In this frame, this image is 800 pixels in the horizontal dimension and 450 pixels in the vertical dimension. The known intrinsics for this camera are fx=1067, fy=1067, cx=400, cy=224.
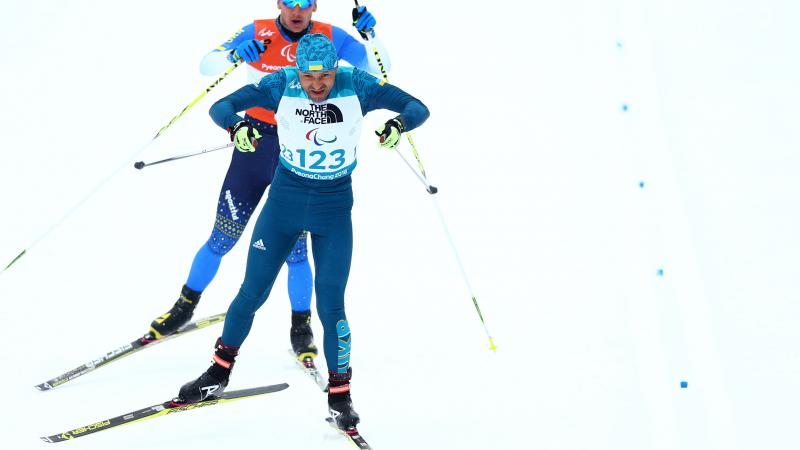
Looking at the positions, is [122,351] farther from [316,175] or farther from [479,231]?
[479,231]

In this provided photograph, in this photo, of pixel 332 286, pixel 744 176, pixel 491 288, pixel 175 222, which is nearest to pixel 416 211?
pixel 491 288

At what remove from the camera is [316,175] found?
497cm

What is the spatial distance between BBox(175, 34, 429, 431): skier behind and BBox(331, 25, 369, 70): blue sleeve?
0.80 m

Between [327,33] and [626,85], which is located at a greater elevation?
[327,33]

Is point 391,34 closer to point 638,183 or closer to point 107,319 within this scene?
point 638,183

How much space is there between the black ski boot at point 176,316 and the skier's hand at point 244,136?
1.77 m

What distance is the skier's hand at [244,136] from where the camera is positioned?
4707 mm

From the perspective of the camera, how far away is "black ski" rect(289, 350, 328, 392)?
5875 mm

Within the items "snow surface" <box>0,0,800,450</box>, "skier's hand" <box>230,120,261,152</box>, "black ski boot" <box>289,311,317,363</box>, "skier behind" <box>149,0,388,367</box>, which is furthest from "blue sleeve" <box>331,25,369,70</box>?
"black ski boot" <box>289,311,317,363</box>

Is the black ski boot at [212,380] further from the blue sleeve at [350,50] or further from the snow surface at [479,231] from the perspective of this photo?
the blue sleeve at [350,50]

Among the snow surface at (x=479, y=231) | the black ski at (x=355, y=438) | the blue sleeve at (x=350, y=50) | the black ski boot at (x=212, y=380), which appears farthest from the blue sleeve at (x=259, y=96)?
the black ski at (x=355, y=438)

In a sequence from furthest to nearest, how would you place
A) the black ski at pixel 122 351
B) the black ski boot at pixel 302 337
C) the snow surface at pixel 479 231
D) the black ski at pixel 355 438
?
the black ski boot at pixel 302 337, the black ski at pixel 122 351, the snow surface at pixel 479 231, the black ski at pixel 355 438

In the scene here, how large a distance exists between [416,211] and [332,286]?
9.94ft

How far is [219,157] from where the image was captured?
8688 mm
